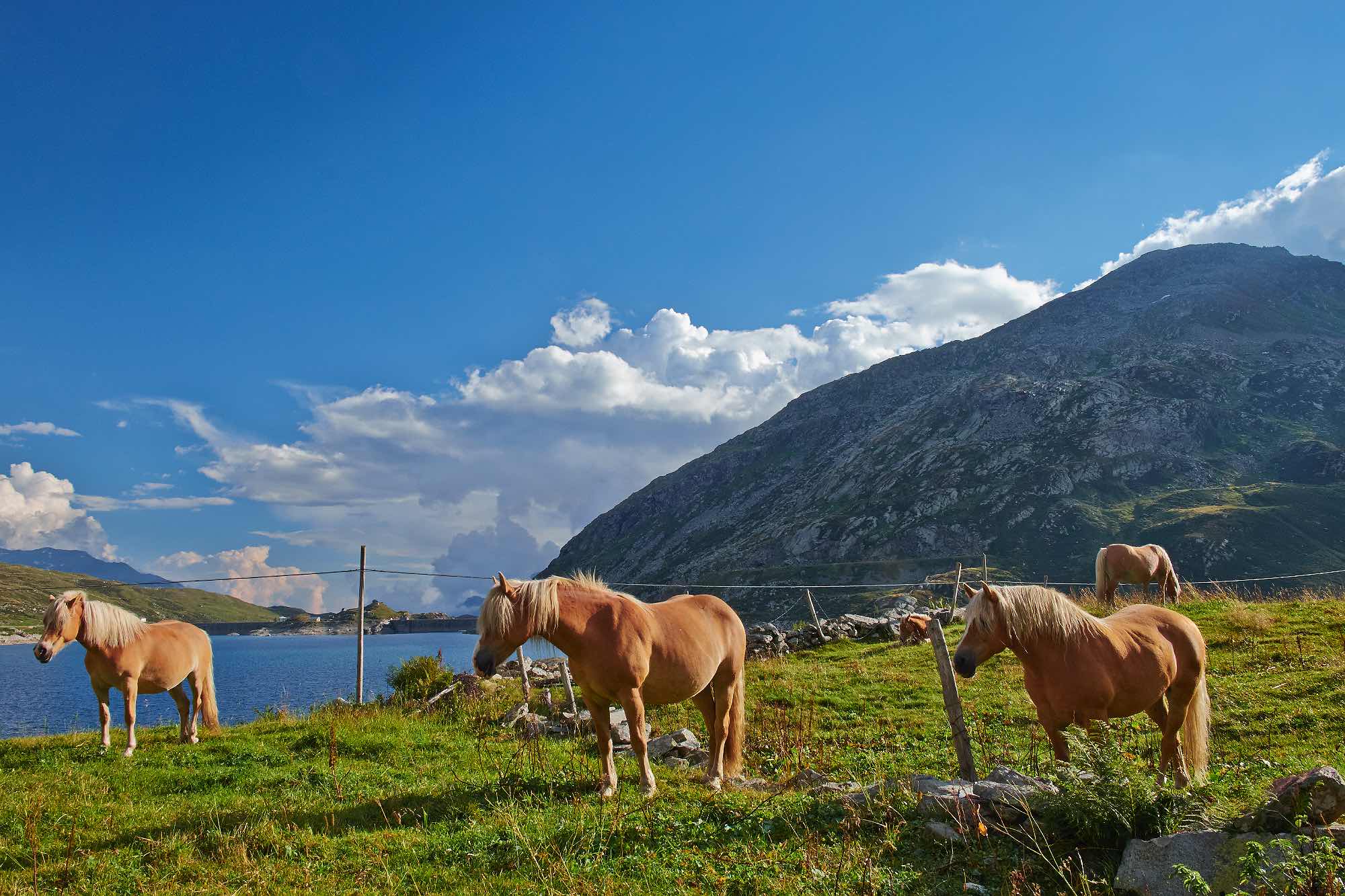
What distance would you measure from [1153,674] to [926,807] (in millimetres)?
3009

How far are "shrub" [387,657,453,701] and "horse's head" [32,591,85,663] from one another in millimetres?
5890

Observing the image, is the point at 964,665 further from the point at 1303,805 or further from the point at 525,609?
the point at 525,609

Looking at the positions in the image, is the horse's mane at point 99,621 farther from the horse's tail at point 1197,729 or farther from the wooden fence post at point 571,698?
the horse's tail at point 1197,729

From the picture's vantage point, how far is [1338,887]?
3.63 metres

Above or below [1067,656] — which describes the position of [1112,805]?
below

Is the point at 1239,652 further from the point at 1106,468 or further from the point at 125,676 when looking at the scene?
the point at 1106,468

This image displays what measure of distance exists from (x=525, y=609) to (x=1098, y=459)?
128 m

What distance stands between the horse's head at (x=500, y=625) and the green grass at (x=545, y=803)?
1.43m

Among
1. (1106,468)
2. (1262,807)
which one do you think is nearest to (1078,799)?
(1262,807)

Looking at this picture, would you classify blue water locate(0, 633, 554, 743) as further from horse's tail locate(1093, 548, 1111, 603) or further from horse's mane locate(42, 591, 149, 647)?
horse's tail locate(1093, 548, 1111, 603)

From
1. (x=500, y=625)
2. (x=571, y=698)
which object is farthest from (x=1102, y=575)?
(x=500, y=625)

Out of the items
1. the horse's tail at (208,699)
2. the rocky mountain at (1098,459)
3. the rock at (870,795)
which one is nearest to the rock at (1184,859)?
the rock at (870,795)

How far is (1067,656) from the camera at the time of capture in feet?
22.3

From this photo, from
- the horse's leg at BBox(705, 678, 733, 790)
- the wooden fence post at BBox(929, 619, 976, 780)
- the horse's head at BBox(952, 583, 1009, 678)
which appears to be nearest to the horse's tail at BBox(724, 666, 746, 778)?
the horse's leg at BBox(705, 678, 733, 790)
